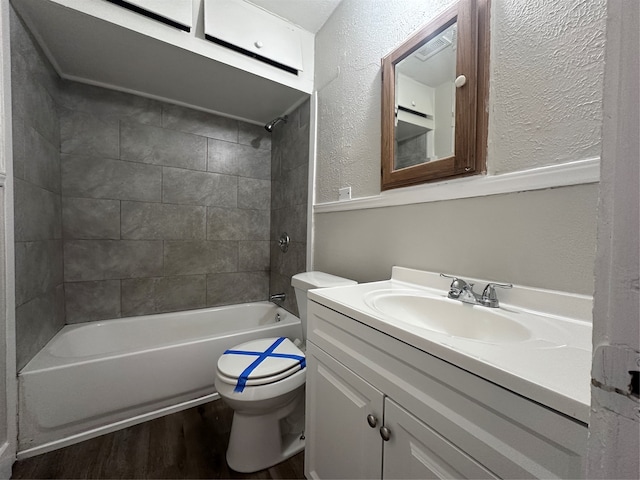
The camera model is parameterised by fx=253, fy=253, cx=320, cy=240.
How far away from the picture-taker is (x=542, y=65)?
2.46 ft

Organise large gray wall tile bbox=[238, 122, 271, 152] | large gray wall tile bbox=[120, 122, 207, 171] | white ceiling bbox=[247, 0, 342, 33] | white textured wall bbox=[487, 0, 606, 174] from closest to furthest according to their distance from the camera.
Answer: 1. white textured wall bbox=[487, 0, 606, 174]
2. white ceiling bbox=[247, 0, 342, 33]
3. large gray wall tile bbox=[120, 122, 207, 171]
4. large gray wall tile bbox=[238, 122, 271, 152]

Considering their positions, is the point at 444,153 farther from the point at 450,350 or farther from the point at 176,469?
the point at 176,469

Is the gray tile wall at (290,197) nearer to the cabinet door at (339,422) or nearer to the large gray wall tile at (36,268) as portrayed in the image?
the cabinet door at (339,422)

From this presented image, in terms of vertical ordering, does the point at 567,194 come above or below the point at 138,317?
above

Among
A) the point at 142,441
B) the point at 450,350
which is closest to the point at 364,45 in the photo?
the point at 450,350

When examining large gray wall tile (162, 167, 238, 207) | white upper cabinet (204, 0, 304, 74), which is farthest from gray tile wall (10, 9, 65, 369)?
white upper cabinet (204, 0, 304, 74)

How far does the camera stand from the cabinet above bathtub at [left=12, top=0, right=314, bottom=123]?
4.14 ft

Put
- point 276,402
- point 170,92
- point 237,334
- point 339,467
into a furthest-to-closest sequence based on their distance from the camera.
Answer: point 170,92, point 237,334, point 276,402, point 339,467

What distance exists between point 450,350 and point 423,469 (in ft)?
0.98

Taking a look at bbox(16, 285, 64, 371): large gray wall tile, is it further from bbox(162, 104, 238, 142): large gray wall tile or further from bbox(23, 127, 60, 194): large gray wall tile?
bbox(162, 104, 238, 142): large gray wall tile

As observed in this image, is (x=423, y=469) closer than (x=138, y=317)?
Yes

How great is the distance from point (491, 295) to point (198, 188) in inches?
84.2

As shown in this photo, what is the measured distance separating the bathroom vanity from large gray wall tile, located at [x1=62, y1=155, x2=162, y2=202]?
5.76 ft

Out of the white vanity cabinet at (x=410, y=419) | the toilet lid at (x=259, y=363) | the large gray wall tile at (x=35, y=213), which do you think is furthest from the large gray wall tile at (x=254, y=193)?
the white vanity cabinet at (x=410, y=419)
